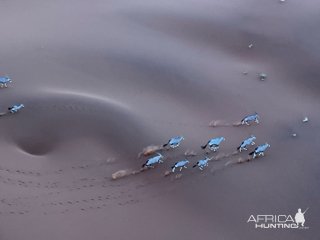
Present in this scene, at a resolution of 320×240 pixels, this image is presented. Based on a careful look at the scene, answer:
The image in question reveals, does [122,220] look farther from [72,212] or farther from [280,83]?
[280,83]

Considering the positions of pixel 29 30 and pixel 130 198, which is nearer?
pixel 130 198

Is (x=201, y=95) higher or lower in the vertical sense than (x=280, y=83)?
lower

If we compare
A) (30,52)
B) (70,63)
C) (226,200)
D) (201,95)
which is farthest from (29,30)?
(226,200)

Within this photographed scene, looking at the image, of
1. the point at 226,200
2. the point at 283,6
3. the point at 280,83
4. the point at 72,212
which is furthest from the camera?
the point at 283,6

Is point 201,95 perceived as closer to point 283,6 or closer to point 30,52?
point 30,52

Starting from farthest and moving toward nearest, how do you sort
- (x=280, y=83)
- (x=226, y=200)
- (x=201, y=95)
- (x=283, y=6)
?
(x=283, y=6)
(x=280, y=83)
(x=201, y=95)
(x=226, y=200)

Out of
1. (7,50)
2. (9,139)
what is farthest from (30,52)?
(9,139)

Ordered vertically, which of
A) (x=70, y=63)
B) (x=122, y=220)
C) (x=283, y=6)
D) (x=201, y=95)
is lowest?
(x=122, y=220)
